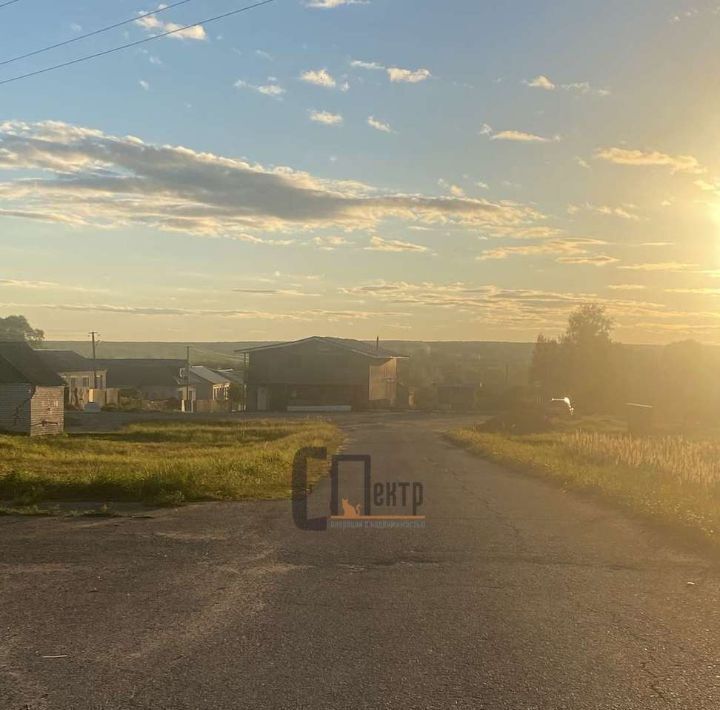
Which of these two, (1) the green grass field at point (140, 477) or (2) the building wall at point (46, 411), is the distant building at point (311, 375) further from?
(1) the green grass field at point (140, 477)

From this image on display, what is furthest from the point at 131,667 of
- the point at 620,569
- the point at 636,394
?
the point at 636,394

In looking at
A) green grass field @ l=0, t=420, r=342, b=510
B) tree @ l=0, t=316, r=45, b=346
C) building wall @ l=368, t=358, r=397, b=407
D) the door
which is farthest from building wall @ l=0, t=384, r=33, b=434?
tree @ l=0, t=316, r=45, b=346

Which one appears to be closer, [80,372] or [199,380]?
[80,372]

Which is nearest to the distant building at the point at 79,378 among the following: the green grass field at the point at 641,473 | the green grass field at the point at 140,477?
the green grass field at the point at 140,477

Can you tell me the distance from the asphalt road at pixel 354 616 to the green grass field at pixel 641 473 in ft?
3.09

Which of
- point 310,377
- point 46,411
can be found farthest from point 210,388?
point 46,411

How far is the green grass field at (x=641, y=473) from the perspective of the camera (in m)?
13.1

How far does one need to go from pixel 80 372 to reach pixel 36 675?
89499mm

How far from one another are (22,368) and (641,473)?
37759mm

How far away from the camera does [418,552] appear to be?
10.3 metres

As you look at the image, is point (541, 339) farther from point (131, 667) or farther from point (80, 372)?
point (131, 667)

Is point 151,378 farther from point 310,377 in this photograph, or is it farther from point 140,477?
point 140,477

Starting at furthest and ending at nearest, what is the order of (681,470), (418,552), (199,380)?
1. (199,380)
2. (681,470)
3. (418,552)

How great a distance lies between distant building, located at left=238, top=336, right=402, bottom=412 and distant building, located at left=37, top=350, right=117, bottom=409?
53.3 ft
